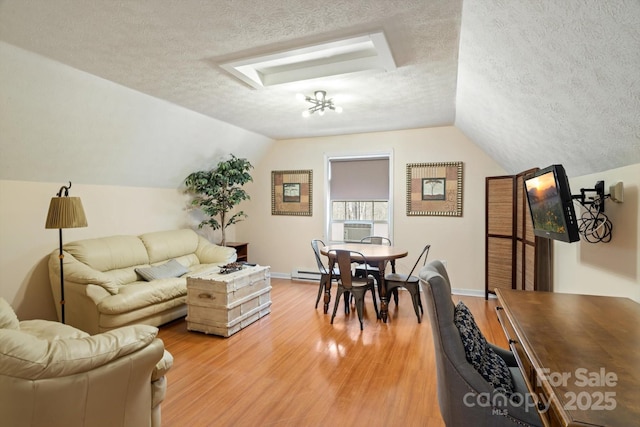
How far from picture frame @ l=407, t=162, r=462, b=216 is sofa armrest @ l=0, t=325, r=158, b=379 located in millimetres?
4389

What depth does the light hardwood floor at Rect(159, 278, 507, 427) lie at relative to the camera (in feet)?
6.98

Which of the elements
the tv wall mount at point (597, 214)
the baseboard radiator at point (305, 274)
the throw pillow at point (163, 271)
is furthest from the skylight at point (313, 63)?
the baseboard radiator at point (305, 274)

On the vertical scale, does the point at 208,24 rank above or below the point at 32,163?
above

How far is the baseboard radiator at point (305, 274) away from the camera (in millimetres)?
5781


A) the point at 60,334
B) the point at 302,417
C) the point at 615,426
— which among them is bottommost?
the point at 302,417

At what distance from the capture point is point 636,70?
1368 millimetres

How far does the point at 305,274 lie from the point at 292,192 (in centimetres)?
150

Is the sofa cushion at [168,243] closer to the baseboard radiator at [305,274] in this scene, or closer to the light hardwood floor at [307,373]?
the light hardwood floor at [307,373]

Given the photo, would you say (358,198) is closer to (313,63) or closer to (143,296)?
(313,63)

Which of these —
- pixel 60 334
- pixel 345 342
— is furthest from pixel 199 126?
pixel 345 342

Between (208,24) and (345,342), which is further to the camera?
(345,342)

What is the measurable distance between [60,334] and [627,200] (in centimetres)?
385

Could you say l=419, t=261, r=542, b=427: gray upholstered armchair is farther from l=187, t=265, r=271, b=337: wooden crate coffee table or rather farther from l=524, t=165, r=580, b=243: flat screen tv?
l=187, t=265, r=271, b=337: wooden crate coffee table

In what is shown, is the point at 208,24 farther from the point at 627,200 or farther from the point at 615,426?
the point at 627,200
